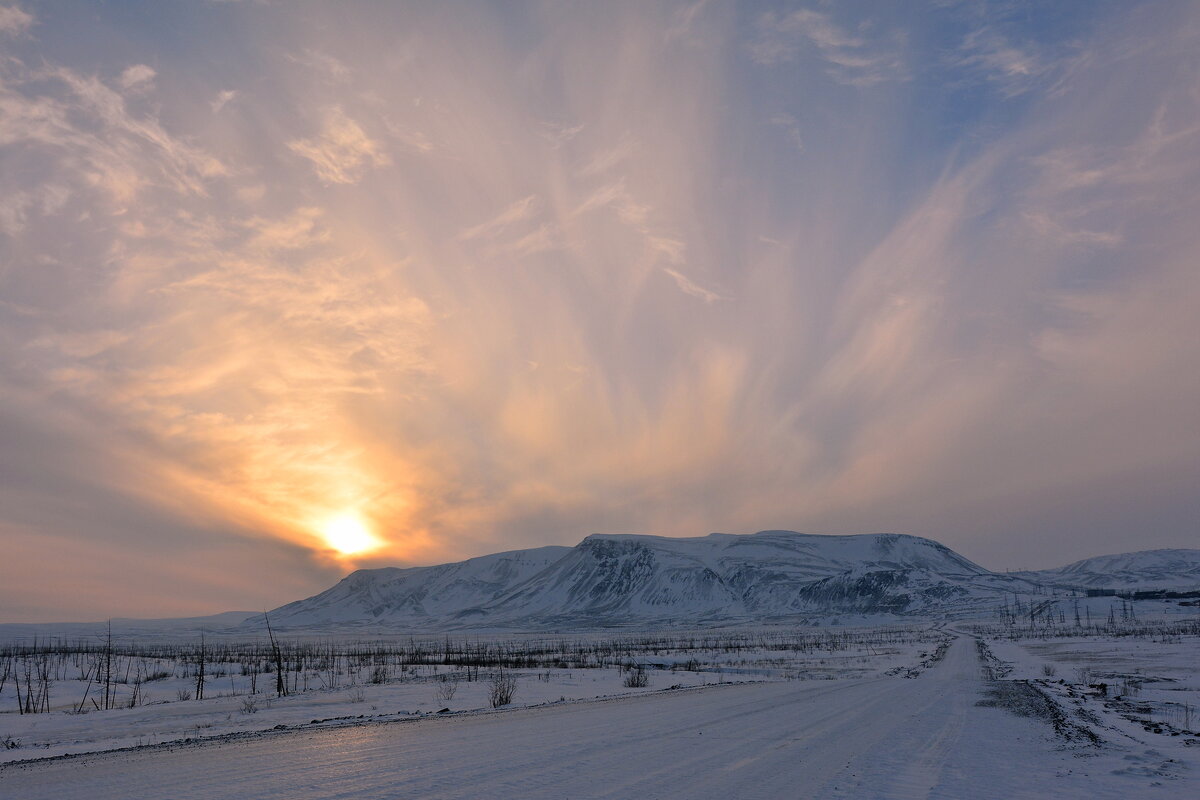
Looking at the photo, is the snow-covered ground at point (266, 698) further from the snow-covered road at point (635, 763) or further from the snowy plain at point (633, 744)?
the snow-covered road at point (635, 763)

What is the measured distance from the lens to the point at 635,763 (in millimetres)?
11359

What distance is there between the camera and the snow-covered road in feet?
31.5

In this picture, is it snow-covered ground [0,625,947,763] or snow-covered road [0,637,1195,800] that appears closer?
snow-covered road [0,637,1195,800]

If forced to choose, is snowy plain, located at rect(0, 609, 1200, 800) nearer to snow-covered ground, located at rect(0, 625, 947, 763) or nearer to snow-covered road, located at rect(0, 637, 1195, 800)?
snow-covered road, located at rect(0, 637, 1195, 800)

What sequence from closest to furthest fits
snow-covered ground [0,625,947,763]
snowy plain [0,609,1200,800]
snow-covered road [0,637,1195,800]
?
snow-covered road [0,637,1195,800], snowy plain [0,609,1200,800], snow-covered ground [0,625,947,763]

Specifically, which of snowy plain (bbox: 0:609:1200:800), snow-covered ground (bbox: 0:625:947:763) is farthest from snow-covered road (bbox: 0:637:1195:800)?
snow-covered ground (bbox: 0:625:947:763)

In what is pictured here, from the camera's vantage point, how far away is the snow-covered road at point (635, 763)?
961cm

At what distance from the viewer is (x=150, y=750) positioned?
1316 cm

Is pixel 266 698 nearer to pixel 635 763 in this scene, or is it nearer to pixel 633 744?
pixel 633 744

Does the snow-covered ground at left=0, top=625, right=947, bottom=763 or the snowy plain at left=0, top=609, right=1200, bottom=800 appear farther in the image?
the snow-covered ground at left=0, top=625, right=947, bottom=763

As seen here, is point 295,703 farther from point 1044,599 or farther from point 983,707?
point 1044,599

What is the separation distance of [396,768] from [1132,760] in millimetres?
11449

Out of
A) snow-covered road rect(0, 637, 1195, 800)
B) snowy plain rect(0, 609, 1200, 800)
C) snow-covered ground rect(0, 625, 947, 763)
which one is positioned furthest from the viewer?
snow-covered ground rect(0, 625, 947, 763)

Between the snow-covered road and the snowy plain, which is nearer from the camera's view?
the snow-covered road
